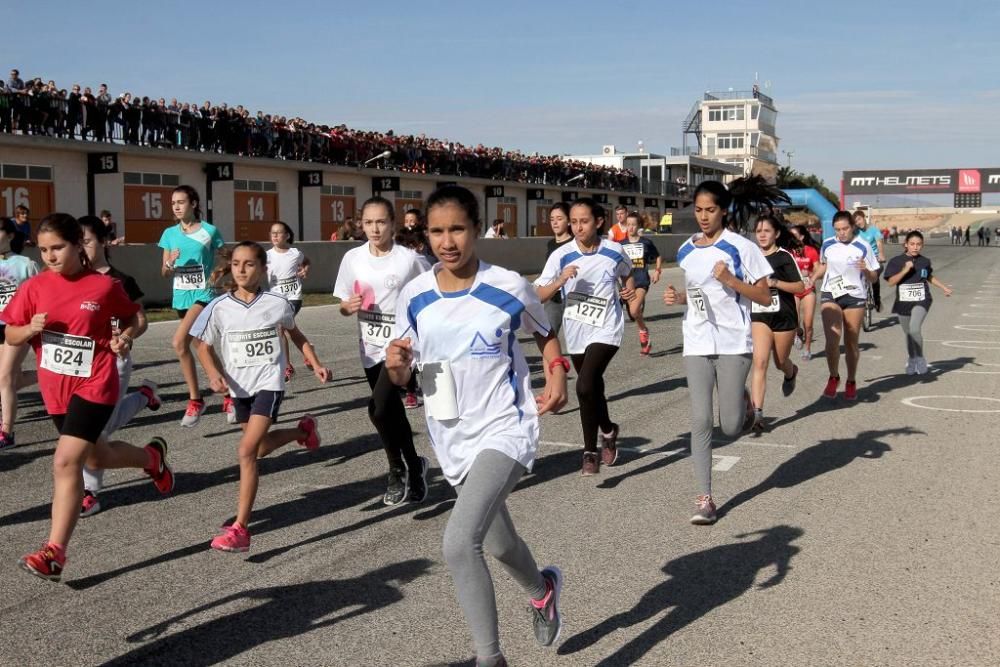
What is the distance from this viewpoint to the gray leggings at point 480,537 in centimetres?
371

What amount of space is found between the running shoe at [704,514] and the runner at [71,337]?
312cm

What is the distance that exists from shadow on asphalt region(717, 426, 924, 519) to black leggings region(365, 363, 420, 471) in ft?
6.20

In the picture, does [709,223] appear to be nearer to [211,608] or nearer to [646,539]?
[646,539]

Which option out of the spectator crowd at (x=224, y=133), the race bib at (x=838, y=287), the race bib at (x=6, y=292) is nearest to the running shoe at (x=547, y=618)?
the race bib at (x=6, y=292)

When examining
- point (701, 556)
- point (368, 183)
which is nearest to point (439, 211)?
point (701, 556)

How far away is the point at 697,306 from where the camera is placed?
6.72 meters

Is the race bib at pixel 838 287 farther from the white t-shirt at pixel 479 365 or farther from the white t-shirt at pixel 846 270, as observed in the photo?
the white t-shirt at pixel 479 365

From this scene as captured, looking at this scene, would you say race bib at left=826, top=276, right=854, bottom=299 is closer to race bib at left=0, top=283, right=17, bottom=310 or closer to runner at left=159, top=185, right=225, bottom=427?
runner at left=159, top=185, right=225, bottom=427

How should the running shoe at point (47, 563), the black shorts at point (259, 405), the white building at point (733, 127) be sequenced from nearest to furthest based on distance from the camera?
1. the running shoe at point (47, 563)
2. the black shorts at point (259, 405)
3. the white building at point (733, 127)

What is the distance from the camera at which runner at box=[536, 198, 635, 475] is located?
7645mm

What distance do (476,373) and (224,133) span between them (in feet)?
93.2

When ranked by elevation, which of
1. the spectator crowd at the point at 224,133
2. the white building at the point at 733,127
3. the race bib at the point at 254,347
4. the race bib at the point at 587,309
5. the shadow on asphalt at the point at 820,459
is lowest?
the shadow on asphalt at the point at 820,459

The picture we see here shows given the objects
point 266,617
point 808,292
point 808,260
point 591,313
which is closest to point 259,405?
point 266,617

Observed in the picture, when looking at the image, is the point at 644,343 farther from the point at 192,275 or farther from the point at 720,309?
the point at 720,309
